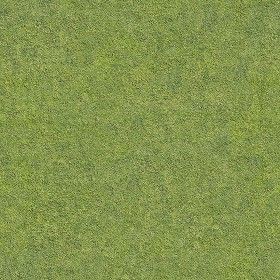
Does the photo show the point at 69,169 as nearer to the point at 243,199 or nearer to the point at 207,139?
the point at 207,139

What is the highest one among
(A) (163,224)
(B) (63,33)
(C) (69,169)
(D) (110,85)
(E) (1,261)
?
(B) (63,33)

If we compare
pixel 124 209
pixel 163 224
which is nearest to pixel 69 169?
pixel 124 209

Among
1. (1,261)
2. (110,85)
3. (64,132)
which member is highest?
(110,85)

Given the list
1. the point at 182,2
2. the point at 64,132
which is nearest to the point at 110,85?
the point at 64,132

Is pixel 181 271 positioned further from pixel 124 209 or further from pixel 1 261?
pixel 1 261

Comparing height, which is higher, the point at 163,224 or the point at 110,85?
the point at 110,85

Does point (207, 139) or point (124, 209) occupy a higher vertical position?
point (207, 139)
